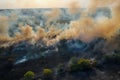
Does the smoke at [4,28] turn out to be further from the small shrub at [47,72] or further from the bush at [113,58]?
the bush at [113,58]

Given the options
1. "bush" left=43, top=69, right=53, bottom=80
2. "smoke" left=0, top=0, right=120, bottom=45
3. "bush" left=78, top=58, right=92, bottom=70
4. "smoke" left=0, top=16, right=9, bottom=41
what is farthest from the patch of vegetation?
"smoke" left=0, top=16, right=9, bottom=41

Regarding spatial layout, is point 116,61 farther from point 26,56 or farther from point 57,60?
point 26,56

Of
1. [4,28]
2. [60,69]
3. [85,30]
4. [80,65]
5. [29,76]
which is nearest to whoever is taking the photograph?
[29,76]

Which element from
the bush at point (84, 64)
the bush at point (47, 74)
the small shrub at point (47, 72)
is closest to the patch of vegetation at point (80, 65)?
the bush at point (84, 64)

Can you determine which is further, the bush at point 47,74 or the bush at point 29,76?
the bush at point 47,74

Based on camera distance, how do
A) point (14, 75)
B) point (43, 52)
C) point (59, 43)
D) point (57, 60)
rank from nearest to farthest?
point (14, 75), point (57, 60), point (43, 52), point (59, 43)

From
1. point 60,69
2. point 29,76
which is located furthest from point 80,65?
point 29,76

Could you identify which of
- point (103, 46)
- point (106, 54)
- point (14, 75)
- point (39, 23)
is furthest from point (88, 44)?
point (39, 23)

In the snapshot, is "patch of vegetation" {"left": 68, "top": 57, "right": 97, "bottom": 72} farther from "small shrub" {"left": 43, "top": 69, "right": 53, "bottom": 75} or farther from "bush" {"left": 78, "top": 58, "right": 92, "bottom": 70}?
"small shrub" {"left": 43, "top": 69, "right": 53, "bottom": 75}

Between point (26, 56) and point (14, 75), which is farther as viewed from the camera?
point (26, 56)

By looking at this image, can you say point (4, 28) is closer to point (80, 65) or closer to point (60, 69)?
point (60, 69)

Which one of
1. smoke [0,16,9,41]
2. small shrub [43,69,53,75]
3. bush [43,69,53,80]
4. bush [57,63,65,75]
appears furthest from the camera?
smoke [0,16,9,41]
